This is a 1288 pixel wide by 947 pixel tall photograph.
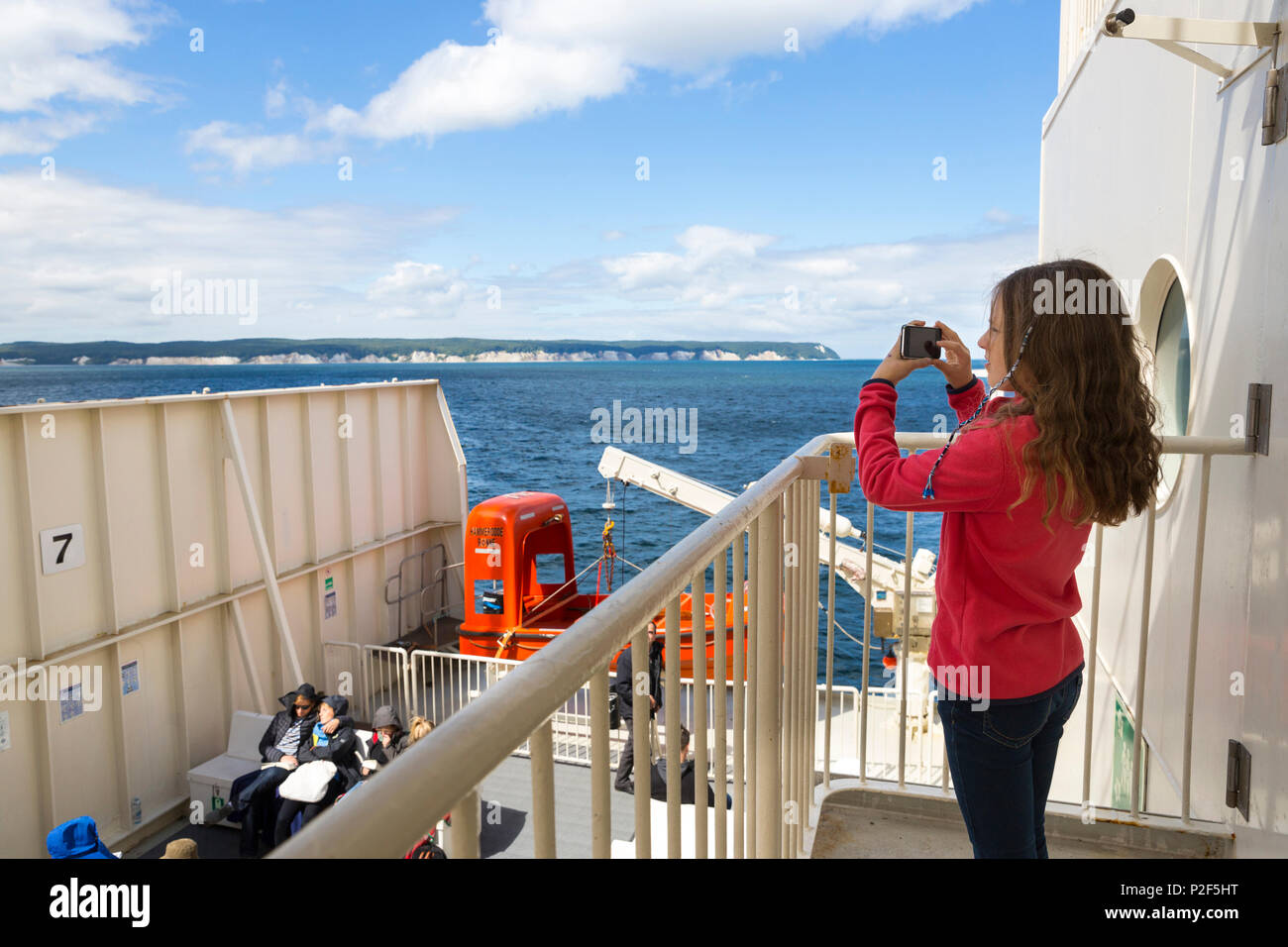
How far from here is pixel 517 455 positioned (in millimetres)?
62625

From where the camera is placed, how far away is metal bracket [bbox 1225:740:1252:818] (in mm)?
2732

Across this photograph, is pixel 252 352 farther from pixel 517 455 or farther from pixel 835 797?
pixel 835 797

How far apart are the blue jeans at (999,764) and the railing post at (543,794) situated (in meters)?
1.35

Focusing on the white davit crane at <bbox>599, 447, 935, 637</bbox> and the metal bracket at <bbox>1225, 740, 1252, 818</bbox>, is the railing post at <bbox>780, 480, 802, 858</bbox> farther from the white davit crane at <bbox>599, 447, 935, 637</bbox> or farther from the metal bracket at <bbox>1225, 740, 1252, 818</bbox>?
the white davit crane at <bbox>599, 447, 935, 637</bbox>

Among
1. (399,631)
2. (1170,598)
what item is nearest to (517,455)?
(399,631)

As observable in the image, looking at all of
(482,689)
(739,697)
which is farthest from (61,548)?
(739,697)

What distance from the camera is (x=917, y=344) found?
2.09 meters

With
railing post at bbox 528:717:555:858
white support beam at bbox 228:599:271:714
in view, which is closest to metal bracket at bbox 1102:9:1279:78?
railing post at bbox 528:717:555:858

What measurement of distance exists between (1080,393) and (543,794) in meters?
1.36

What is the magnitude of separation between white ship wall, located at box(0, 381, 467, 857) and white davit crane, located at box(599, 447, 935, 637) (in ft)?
11.9

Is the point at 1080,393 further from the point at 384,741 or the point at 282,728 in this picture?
the point at 282,728

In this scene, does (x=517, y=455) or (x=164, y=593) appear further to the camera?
(x=517, y=455)

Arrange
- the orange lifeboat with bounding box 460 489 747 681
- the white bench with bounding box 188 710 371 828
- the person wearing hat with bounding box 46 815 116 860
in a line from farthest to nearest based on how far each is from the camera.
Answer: the orange lifeboat with bounding box 460 489 747 681, the white bench with bounding box 188 710 371 828, the person wearing hat with bounding box 46 815 116 860

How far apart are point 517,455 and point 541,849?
62404 mm
